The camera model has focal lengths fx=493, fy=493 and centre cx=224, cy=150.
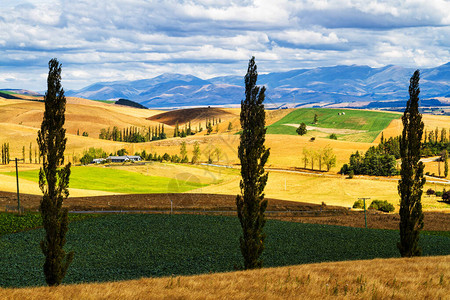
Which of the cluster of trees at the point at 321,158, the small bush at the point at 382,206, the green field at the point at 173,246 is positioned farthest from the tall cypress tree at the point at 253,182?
the cluster of trees at the point at 321,158

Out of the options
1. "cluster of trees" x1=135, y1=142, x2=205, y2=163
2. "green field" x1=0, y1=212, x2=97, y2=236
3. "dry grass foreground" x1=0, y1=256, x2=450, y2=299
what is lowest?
"green field" x1=0, y1=212, x2=97, y2=236

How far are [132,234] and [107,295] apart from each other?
35.8 m

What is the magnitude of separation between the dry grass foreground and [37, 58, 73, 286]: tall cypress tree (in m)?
5.61

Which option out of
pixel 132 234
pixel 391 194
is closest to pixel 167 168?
pixel 391 194

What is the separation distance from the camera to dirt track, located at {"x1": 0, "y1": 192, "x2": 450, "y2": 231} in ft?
245

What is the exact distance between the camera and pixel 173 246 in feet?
168

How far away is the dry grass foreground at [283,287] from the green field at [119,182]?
9339cm

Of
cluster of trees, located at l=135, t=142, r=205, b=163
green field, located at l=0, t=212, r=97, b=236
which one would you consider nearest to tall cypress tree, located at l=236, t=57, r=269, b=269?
green field, located at l=0, t=212, r=97, b=236

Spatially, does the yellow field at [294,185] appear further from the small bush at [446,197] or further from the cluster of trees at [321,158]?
the cluster of trees at [321,158]

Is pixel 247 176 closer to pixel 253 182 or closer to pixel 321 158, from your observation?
pixel 253 182

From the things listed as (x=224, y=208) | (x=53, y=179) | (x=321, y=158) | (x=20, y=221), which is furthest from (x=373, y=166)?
(x=53, y=179)

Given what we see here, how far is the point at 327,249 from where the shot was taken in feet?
169

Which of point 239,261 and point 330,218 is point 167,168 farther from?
point 239,261

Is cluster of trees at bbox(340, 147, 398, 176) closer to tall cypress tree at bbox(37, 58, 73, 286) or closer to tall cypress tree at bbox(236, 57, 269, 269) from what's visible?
tall cypress tree at bbox(236, 57, 269, 269)
